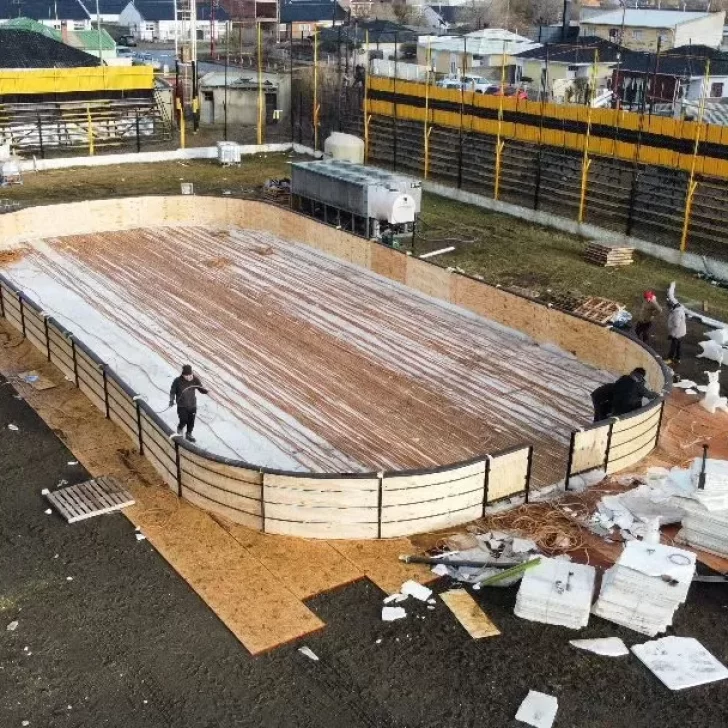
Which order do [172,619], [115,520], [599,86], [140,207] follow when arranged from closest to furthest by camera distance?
[172,619], [115,520], [140,207], [599,86]

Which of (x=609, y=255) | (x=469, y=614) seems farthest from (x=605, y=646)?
(x=609, y=255)

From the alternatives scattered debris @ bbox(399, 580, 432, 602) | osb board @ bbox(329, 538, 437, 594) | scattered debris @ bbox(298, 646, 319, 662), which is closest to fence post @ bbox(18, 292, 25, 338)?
osb board @ bbox(329, 538, 437, 594)

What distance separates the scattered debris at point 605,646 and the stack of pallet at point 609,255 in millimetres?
15231

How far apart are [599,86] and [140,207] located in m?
27.1

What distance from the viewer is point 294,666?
974 cm

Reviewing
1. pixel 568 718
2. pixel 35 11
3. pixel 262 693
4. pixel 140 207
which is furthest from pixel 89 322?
pixel 35 11

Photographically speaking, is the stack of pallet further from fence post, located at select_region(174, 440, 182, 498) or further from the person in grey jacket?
fence post, located at select_region(174, 440, 182, 498)

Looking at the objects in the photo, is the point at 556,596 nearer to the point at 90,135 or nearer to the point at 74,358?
the point at 74,358

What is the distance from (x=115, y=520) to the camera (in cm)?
1237

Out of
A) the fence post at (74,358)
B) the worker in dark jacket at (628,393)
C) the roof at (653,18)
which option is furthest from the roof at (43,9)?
the worker in dark jacket at (628,393)

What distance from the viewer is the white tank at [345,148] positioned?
113ft

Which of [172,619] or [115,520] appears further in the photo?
[115,520]

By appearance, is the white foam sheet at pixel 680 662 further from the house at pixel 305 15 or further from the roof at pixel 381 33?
the house at pixel 305 15

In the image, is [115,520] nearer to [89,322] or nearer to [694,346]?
[89,322]
